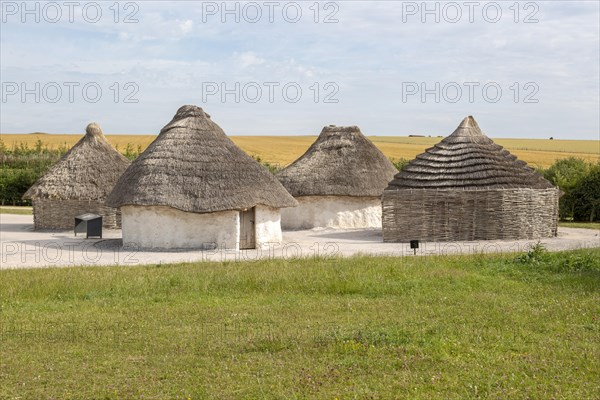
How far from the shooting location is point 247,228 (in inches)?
1042

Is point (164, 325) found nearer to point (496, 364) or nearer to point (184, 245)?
point (496, 364)

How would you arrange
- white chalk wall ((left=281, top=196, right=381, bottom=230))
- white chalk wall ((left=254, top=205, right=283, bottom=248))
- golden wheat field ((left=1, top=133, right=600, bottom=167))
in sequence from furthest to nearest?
golden wheat field ((left=1, top=133, right=600, bottom=167)) < white chalk wall ((left=281, top=196, right=381, bottom=230)) < white chalk wall ((left=254, top=205, right=283, bottom=248))

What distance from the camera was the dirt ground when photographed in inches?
861

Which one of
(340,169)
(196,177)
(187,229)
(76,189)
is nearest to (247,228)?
(187,229)

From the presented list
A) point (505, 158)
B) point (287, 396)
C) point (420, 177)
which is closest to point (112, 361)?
point (287, 396)

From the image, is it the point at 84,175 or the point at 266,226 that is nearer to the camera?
the point at 266,226

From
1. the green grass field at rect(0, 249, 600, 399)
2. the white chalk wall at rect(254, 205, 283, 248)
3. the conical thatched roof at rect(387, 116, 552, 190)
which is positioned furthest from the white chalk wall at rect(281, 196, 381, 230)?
the green grass field at rect(0, 249, 600, 399)

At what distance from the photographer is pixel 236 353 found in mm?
10180

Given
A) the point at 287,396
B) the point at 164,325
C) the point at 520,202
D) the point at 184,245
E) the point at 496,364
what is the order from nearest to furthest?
1. the point at 287,396
2. the point at 496,364
3. the point at 164,325
4. the point at 184,245
5. the point at 520,202

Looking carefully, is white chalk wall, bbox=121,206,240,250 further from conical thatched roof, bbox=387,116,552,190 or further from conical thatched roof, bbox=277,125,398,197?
conical thatched roof, bbox=277,125,398,197

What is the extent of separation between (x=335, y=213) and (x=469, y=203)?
7861 mm

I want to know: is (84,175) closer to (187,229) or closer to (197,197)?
(187,229)

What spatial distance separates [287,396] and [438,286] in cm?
741

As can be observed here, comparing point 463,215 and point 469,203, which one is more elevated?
point 469,203
